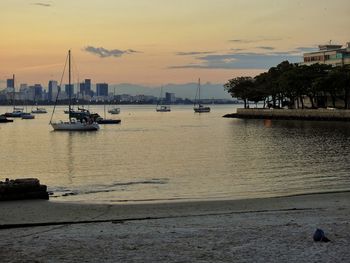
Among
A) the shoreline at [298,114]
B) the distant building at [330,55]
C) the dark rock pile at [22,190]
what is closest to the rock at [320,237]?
the dark rock pile at [22,190]

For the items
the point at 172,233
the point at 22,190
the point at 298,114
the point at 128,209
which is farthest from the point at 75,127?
the point at 172,233

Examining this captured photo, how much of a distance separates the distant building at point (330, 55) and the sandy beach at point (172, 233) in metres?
139

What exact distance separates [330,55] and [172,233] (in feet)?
513

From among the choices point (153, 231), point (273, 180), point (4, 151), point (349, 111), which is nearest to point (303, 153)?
point (273, 180)

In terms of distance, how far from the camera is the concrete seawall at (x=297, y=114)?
381 feet

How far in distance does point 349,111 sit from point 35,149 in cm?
7420

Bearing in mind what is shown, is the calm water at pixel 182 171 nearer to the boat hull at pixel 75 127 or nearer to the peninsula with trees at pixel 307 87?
the boat hull at pixel 75 127

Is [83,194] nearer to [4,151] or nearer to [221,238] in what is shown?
[221,238]

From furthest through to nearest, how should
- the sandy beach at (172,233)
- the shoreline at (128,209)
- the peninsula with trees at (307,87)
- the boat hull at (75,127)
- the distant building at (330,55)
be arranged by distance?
the distant building at (330,55) → the peninsula with trees at (307,87) → the boat hull at (75,127) → the shoreline at (128,209) → the sandy beach at (172,233)

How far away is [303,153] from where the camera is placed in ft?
160

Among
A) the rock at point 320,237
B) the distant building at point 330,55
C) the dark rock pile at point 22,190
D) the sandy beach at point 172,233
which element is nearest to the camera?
the sandy beach at point 172,233

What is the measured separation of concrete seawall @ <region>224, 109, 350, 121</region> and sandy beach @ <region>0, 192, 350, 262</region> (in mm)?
100541

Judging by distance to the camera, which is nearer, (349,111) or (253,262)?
(253,262)

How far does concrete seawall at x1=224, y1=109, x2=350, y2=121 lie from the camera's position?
381 feet
